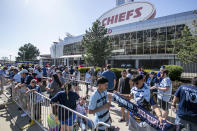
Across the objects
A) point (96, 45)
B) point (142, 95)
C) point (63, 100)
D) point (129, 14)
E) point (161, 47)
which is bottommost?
point (63, 100)

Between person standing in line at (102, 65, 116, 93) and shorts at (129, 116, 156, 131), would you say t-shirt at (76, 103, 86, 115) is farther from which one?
person standing in line at (102, 65, 116, 93)

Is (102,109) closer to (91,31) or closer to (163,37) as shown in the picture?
(91,31)

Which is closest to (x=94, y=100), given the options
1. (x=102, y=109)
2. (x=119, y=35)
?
(x=102, y=109)

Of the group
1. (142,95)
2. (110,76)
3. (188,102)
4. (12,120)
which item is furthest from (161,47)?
(12,120)

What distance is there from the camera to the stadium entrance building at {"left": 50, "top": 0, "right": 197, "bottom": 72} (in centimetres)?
2015

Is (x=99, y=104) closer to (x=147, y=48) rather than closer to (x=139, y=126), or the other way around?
(x=139, y=126)

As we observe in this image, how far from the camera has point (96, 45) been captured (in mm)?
14789

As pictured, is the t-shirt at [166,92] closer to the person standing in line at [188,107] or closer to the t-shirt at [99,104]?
the person standing in line at [188,107]

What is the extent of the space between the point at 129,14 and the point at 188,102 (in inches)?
1155

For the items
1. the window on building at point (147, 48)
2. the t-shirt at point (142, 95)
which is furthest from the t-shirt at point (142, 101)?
the window on building at point (147, 48)

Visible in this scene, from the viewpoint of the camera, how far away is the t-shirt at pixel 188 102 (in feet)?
7.74

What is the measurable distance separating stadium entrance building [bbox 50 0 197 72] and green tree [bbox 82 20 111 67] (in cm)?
237

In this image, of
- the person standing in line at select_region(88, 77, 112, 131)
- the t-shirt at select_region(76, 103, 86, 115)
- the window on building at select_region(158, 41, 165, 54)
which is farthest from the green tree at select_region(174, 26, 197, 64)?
the window on building at select_region(158, 41, 165, 54)

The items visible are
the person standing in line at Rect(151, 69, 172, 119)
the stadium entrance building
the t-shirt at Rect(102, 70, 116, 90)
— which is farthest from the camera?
the stadium entrance building
